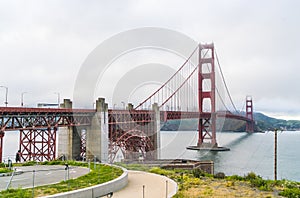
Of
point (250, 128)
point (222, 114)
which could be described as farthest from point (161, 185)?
point (250, 128)

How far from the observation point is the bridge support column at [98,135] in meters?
27.7

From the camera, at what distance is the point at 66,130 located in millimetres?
27125

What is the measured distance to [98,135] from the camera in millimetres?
27812

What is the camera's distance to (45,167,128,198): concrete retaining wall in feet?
30.3

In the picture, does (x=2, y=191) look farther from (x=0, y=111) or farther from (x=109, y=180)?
(x=0, y=111)

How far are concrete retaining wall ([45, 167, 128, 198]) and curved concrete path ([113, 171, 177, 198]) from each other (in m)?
0.22

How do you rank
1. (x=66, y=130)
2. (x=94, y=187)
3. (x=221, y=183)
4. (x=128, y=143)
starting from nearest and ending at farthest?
1. (x=94, y=187)
2. (x=221, y=183)
3. (x=66, y=130)
4. (x=128, y=143)

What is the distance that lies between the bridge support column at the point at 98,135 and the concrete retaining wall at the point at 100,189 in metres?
15.9

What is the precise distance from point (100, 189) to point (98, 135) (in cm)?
1785

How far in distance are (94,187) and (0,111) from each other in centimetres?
1099

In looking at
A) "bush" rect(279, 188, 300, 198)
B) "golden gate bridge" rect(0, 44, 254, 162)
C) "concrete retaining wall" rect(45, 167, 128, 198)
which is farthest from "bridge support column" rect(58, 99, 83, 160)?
"bush" rect(279, 188, 300, 198)

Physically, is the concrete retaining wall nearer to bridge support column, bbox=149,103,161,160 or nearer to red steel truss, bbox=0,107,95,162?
red steel truss, bbox=0,107,95,162

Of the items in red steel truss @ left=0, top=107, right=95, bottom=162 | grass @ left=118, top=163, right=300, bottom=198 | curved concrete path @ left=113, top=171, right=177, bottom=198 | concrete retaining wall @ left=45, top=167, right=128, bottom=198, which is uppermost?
red steel truss @ left=0, top=107, right=95, bottom=162

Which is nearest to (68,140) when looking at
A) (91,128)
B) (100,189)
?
(91,128)
